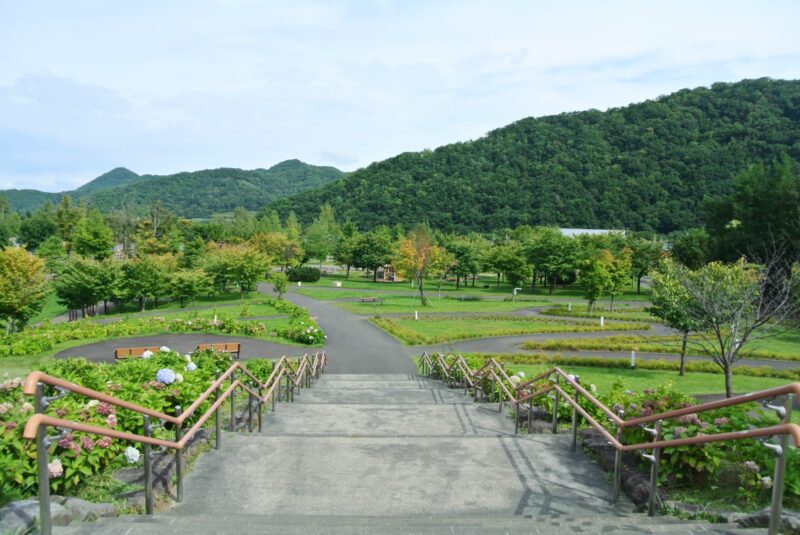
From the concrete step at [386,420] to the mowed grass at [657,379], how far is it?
28.7ft

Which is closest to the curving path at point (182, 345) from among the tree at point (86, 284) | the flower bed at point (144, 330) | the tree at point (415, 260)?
the flower bed at point (144, 330)

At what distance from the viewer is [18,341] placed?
20.1m

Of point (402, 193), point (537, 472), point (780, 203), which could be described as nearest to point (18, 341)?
point (537, 472)

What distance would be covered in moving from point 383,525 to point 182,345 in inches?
830

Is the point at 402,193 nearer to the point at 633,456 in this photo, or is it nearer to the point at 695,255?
the point at 695,255

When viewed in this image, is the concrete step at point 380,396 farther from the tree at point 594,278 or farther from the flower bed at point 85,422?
the tree at point 594,278

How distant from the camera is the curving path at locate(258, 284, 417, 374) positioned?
20938 millimetres

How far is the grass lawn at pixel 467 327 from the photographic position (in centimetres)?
2680

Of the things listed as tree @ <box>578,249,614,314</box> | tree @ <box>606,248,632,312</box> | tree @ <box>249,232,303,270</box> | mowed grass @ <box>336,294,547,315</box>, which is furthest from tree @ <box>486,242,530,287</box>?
tree @ <box>249,232,303,270</box>

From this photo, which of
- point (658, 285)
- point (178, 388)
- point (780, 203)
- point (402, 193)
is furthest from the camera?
point (402, 193)

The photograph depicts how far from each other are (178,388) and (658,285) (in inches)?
797

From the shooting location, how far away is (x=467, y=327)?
99.7ft

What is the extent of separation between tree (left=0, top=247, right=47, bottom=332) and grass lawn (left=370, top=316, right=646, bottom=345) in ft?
62.0

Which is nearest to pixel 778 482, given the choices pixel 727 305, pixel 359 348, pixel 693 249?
pixel 727 305
